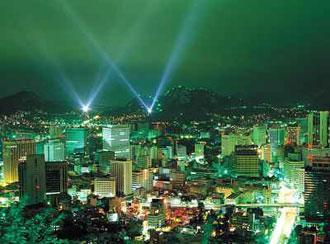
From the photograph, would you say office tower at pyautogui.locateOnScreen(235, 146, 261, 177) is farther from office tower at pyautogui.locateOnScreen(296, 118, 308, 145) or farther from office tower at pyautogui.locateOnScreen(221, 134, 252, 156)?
office tower at pyautogui.locateOnScreen(296, 118, 308, 145)

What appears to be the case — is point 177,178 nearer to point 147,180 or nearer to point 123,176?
point 147,180

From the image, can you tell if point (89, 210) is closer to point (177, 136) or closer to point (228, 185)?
point (228, 185)

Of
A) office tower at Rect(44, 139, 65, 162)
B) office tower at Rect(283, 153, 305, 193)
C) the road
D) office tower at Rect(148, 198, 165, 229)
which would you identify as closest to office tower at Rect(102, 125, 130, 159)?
office tower at Rect(44, 139, 65, 162)

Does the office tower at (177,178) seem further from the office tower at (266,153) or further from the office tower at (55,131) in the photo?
the office tower at (55,131)

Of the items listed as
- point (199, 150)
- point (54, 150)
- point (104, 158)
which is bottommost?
point (104, 158)

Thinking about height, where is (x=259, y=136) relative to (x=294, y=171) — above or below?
above

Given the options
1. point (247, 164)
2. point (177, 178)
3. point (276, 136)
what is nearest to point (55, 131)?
point (177, 178)
